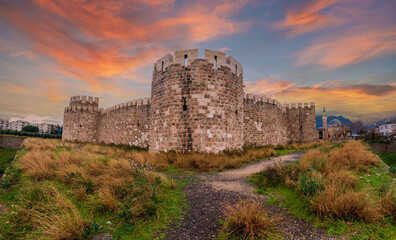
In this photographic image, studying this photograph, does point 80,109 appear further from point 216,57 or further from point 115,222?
point 115,222

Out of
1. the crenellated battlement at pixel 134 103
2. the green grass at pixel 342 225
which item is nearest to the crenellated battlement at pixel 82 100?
the crenellated battlement at pixel 134 103

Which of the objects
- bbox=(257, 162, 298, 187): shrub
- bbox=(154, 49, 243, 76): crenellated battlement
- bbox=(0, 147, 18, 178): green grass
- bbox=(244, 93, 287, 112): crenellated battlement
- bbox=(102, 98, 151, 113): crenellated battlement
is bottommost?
bbox=(0, 147, 18, 178): green grass

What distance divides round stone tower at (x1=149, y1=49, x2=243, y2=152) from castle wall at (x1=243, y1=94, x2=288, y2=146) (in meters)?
6.27

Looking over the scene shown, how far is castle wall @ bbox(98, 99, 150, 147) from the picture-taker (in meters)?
18.8

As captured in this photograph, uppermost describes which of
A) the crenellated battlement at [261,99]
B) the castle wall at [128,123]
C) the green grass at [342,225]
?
the crenellated battlement at [261,99]

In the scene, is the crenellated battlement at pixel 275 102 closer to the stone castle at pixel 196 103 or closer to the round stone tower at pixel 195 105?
the stone castle at pixel 196 103

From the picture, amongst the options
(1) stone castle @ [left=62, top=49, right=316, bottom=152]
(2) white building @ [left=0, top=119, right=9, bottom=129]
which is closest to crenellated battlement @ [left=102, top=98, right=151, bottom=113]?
(1) stone castle @ [left=62, top=49, right=316, bottom=152]

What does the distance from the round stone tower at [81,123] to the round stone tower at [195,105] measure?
2031cm

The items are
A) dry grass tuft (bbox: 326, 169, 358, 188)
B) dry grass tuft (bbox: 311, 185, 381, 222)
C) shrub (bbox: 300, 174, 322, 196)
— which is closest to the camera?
dry grass tuft (bbox: 311, 185, 381, 222)

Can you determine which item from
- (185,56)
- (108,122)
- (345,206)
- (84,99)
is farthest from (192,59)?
(84,99)

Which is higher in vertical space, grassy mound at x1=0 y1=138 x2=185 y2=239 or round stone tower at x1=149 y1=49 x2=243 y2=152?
round stone tower at x1=149 y1=49 x2=243 y2=152

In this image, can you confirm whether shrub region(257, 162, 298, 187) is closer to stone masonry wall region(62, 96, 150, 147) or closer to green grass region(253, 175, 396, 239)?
green grass region(253, 175, 396, 239)

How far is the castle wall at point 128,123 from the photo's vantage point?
18.8 metres

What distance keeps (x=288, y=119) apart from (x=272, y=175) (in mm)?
22413
